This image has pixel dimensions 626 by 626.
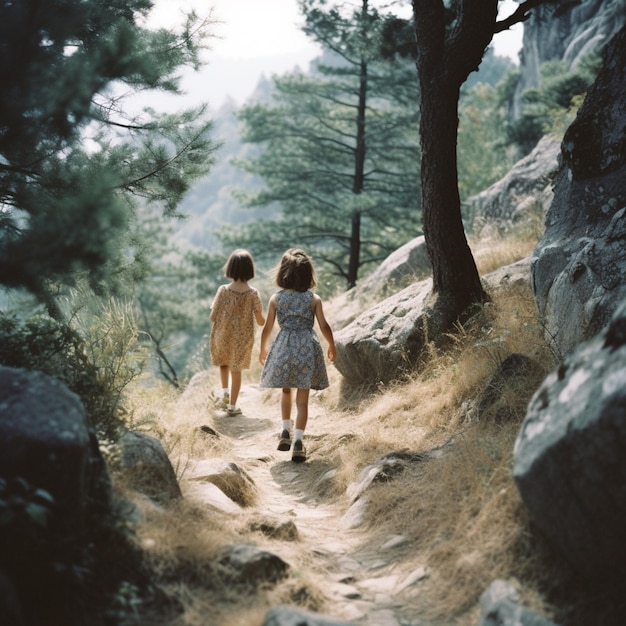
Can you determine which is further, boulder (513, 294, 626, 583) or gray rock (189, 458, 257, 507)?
gray rock (189, 458, 257, 507)

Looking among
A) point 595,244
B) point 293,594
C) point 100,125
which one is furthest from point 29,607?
point 595,244

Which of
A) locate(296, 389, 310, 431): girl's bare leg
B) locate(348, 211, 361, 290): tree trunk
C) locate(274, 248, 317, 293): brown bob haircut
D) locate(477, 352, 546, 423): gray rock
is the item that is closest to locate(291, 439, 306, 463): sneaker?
locate(296, 389, 310, 431): girl's bare leg

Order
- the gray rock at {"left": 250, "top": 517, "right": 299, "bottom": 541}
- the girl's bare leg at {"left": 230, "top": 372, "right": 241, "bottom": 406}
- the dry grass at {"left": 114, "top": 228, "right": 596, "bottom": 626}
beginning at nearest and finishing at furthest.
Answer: the dry grass at {"left": 114, "top": 228, "right": 596, "bottom": 626} < the gray rock at {"left": 250, "top": 517, "right": 299, "bottom": 541} < the girl's bare leg at {"left": 230, "top": 372, "right": 241, "bottom": 406}

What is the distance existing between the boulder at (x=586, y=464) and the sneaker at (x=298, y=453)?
298 centimetres

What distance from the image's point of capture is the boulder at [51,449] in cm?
249

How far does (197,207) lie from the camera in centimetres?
14388

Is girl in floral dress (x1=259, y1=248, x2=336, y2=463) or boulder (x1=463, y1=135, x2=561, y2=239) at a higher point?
boulder (x1=463, y1=135, x2=561, y2=239)

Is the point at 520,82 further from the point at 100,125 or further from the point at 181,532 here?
the point at 181,532

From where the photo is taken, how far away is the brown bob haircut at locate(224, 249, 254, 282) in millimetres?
6711

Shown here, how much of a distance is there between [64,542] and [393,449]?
9.97 ft

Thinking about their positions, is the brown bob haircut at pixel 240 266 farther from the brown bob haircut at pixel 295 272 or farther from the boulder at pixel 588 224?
the boulder at pixel 588 224

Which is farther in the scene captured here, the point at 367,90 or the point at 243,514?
the point at 367,90

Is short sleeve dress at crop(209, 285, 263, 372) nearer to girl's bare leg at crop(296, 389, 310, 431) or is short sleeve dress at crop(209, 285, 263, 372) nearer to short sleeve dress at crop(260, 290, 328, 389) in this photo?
short sleeve dress at crop(260, 290, 328, 389)

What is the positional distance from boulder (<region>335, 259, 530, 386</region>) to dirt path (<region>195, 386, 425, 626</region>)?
97 centimetres
